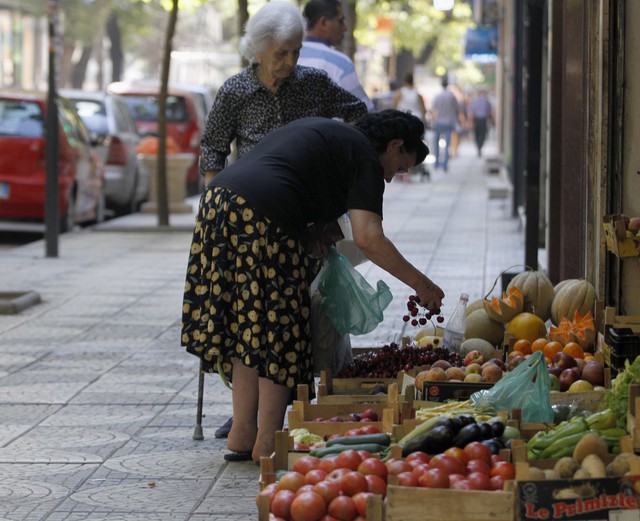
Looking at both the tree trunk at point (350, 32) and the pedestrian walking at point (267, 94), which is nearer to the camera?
Result: the pedestrian walking at point (267, 94)

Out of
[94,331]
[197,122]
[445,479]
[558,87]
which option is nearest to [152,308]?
[94,331]

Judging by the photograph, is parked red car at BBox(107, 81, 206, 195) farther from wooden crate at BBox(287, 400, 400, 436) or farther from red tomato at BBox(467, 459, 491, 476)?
red tomato at BBox(467, 459, 491, 476)

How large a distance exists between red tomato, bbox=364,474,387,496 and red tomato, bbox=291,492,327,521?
189mm

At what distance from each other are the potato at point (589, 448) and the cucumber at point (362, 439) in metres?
0.76

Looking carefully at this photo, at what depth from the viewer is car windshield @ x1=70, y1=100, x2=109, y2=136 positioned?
66.8ft

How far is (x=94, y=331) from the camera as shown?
33.0 ft

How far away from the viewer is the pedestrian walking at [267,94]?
20.8 ft

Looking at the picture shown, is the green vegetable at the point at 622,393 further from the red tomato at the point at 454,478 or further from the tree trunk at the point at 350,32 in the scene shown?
the tree trunk at the point at 350,32

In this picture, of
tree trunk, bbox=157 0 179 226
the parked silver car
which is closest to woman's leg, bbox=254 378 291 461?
tree trunk, bbox=157 0 179 226

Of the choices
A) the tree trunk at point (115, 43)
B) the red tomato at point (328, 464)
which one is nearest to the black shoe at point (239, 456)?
the red tomato at point (328, 464)

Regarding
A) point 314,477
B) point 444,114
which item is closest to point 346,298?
point 314,477

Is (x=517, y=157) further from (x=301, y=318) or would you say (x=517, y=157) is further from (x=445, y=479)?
(x=445, y=479)

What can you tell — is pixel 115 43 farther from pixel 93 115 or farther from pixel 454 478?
pixel 454 478

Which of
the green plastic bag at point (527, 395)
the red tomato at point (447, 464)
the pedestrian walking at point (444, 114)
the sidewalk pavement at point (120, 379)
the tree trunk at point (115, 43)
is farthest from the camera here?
the tree trunk at point (115, 43)
